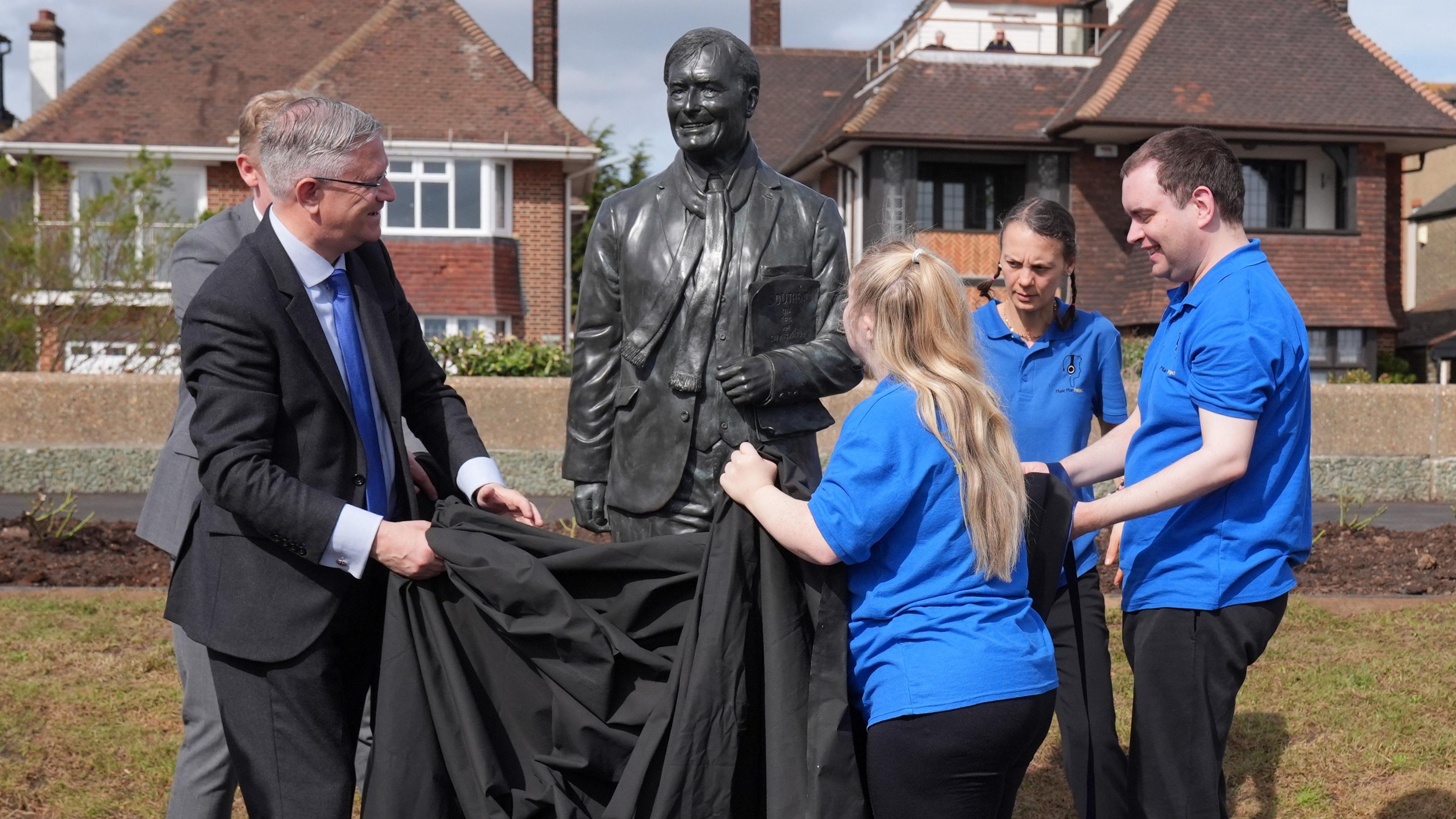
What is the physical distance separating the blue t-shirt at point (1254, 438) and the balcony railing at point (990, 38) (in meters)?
24.1

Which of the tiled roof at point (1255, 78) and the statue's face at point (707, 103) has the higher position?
the tiled roof at point (1255, 78)

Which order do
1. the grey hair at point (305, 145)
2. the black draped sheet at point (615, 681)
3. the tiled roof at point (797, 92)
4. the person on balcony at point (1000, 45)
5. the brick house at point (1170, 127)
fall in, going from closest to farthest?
the black draped sheet at point (615, 681) < the grey hair at point (305, 145) < the brick house at point (1170, 127) < the person on balcony at point (1000, 45) < the tiled roof at point (797, 92)

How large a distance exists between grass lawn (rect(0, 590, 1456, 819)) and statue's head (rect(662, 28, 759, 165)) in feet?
9.34

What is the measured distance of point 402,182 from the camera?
2636 centimetres

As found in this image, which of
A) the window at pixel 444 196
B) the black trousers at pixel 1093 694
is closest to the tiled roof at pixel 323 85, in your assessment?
the window at pixel 444 196

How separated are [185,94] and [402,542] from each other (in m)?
28.6

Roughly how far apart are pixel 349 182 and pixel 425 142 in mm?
23992

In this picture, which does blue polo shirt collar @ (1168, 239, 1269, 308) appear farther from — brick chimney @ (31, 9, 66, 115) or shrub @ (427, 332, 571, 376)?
brick chimney @ (31, 9, 66, 115)

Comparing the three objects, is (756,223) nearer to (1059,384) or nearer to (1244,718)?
(1059,384)

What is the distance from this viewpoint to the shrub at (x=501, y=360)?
13.6 m

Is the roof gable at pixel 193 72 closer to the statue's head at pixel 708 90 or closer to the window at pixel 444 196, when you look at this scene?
the window at pixel 444 196

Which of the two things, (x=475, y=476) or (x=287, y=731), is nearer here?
(x=287, y=731)

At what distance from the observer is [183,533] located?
3.37 m

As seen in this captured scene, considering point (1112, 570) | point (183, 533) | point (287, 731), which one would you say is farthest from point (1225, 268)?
point (1112, 570)
